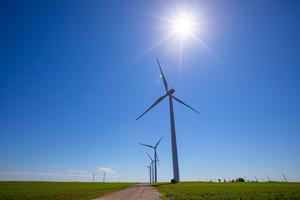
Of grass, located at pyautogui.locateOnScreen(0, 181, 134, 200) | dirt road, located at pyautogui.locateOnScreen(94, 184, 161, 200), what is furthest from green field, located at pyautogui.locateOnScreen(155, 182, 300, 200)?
grass, located at pyautogui.locateOnScreen(0, 181, 134, 200)

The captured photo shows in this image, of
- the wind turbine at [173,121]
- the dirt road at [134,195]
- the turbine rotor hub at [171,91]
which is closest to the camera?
the dirt road at [134,195]

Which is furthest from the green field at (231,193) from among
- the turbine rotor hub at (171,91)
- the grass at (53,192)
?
the turbine rotor hub at (171,91)

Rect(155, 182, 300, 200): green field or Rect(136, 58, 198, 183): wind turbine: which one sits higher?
Rect(136, 58, 198, 183): wind turbine

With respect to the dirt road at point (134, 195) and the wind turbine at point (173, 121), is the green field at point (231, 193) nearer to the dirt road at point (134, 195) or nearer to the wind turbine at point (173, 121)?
the dirt road at point (134, 195)

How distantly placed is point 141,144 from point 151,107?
41.4 m

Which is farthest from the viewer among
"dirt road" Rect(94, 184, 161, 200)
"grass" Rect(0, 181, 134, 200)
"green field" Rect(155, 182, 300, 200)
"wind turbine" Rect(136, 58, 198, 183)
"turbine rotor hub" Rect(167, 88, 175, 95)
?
"turbine rotor hub" Rect(167, 88, 175, 95)

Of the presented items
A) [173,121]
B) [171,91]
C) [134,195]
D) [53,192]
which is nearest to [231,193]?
[134,195]

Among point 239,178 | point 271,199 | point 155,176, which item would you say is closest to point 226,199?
point 271,199

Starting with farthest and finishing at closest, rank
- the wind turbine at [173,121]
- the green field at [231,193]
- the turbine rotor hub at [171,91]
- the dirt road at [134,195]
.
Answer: the turbine rotor hub at [171,91], the wind turbine at [173,121], the dirt road at [134,195], the green field at [231,193]

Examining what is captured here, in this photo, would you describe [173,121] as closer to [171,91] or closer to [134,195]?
[171,91]

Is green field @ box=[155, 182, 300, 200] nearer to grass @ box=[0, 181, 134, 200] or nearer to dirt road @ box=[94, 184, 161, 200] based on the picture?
dirt road @ box=[94, 184, 161, 200]

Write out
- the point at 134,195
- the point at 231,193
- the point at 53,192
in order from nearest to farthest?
1. the point at 134,195
2. the point at 231,193
3. the point at 53,192

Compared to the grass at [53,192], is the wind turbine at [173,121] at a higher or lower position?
higher

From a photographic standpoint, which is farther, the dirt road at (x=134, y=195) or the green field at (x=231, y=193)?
the dirt road at (x=134, y=195)
